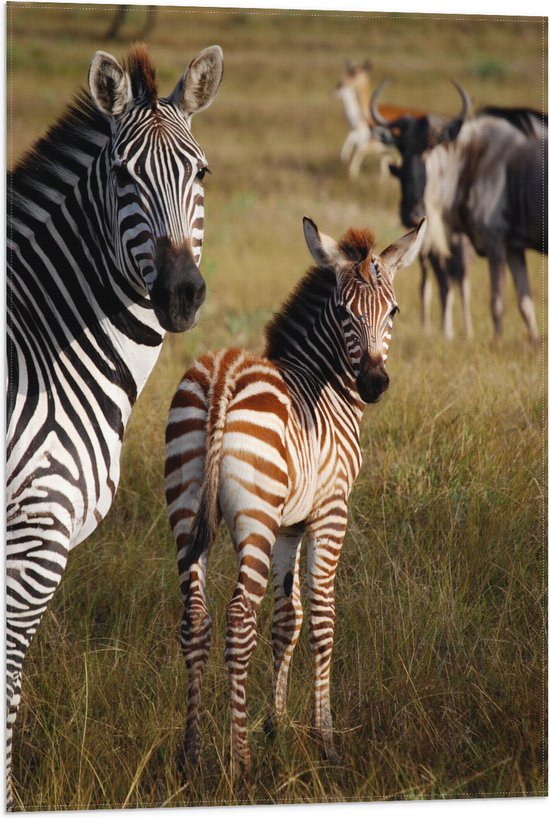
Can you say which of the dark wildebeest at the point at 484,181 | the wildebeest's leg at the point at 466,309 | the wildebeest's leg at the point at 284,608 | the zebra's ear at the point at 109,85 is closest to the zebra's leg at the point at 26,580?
the wildebeest's leg at the point at 284,608

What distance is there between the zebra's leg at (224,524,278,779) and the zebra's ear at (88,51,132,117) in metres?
1.39

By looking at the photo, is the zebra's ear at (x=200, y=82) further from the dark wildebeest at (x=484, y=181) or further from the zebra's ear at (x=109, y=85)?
the dark wildebeest at (x=484, y=181)

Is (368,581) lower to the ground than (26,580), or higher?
higher

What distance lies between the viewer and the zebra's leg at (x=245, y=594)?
278 cm

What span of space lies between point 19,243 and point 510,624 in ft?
7.99

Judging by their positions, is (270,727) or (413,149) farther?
(413,149)

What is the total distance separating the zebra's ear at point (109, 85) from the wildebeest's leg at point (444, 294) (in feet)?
10.6

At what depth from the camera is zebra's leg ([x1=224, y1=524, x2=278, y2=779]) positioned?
9.11ft

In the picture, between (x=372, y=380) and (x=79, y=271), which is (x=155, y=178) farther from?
(x=372, y=380)

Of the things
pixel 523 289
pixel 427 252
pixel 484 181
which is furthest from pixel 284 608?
pixel 427 252

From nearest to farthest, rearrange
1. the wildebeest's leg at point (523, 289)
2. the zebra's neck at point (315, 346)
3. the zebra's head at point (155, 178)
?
1. the zebra's head at point (155, 178)
2. the zebra's neck at point (315, 346)
3. the wildebeest's leg at point (523, 289)

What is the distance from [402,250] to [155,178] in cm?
86

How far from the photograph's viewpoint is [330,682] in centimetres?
355

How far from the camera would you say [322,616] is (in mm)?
3168
